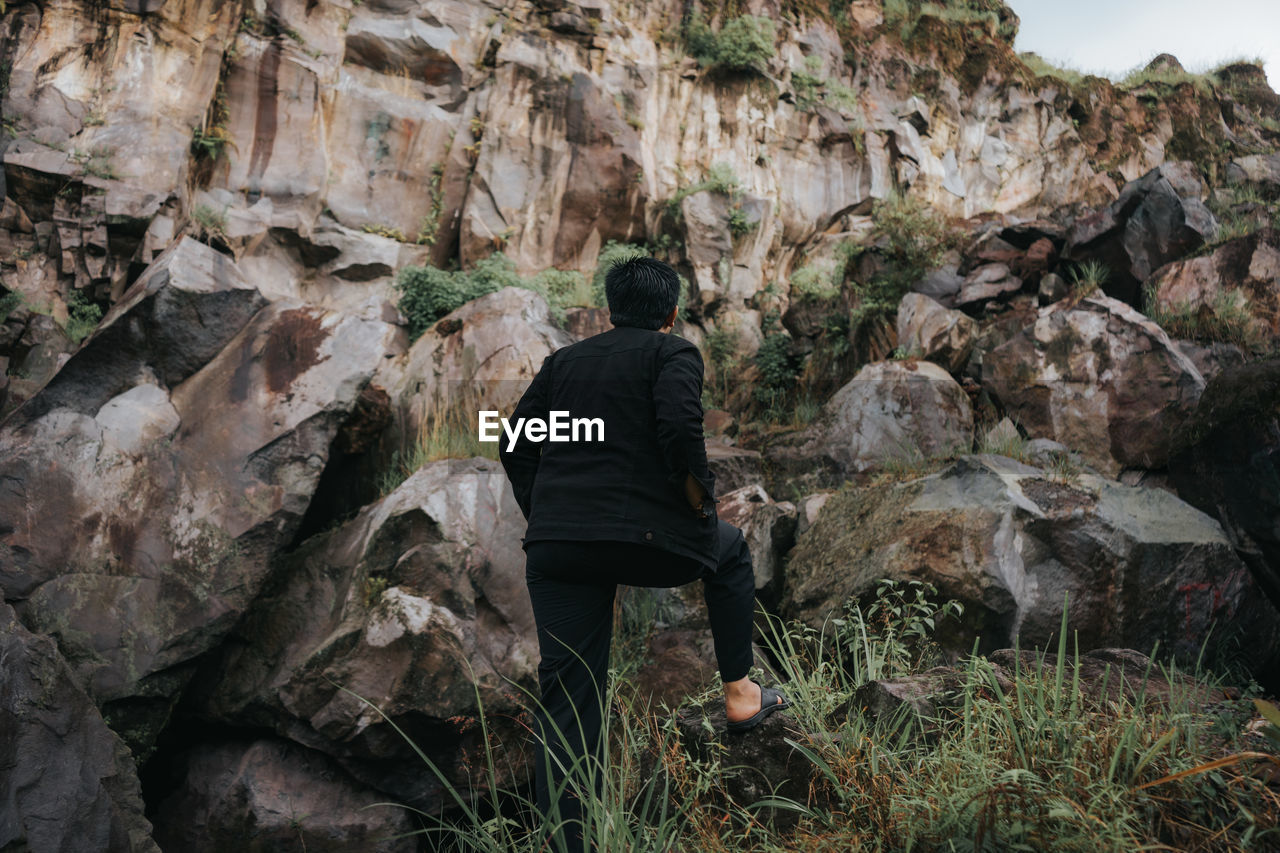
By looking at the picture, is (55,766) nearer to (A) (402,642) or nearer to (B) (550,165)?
(A) (402,642)

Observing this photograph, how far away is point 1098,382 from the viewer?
23.6 feet

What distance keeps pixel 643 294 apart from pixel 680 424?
60 centimetres

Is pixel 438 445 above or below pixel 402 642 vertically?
above

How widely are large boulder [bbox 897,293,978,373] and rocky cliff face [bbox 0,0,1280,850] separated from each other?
0.04 meters

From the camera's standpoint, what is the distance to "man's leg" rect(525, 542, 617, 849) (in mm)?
2572

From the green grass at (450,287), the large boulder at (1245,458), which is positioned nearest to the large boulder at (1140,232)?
the large boulder at (1245,458)

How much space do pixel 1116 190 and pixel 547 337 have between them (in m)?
15.2

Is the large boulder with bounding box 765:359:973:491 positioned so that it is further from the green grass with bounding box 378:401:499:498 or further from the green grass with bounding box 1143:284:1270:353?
the green grass with bounding box 378:401:499:498

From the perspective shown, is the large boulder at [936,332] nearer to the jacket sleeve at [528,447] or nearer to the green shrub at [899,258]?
the green shrub at [899,258]

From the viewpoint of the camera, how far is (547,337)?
8289 millimetres

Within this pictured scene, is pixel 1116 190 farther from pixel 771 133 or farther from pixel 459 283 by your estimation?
pixel 459 283

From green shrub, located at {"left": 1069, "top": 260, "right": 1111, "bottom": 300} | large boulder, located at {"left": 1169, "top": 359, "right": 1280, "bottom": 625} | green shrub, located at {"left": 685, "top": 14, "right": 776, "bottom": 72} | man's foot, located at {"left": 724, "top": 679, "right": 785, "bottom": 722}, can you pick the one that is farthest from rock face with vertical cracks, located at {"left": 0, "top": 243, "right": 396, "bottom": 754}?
green shrub, located at {"left": 685, "top": 14, "right": 776, "bottom": 72}

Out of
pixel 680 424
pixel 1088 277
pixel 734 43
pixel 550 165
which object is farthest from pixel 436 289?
pixel 680 424

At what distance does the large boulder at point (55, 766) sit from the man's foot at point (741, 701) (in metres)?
3.45
